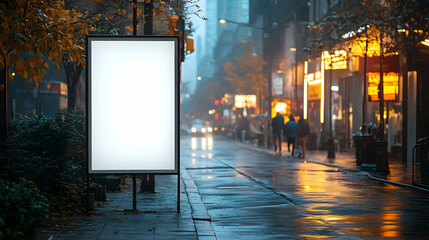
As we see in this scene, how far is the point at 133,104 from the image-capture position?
11.1m

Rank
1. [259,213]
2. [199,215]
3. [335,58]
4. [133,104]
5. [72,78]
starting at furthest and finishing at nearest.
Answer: [335,58], [72,78], [259,213], [199,215], [133,104]

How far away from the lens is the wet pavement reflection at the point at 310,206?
10016 millimetres

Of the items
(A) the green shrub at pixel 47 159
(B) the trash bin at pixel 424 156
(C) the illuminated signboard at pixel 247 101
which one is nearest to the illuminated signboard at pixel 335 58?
(B) the trash bin at pixel 424 156

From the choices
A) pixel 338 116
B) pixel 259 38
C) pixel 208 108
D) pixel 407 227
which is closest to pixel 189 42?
pixel 407 227

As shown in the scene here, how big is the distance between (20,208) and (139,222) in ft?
9.87

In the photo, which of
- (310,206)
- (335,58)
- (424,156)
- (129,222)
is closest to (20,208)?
(129,222)

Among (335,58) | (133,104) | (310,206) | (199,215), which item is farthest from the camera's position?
(335,58)

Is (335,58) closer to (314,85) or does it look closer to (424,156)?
(314,85)

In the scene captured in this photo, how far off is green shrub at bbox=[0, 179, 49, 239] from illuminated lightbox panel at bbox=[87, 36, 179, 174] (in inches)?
114

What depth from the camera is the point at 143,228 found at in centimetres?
964

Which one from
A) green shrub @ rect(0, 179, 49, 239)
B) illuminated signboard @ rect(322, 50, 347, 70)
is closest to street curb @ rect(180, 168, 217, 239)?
green shrub @ rect(0, 179, 49, 239)

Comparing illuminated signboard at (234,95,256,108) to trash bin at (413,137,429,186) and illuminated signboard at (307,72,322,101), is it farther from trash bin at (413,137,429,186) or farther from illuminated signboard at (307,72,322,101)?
trash bin at (413,137,429,186)

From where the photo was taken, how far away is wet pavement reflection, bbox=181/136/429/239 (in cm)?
1002

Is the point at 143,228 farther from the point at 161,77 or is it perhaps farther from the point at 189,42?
the point at 189,42
